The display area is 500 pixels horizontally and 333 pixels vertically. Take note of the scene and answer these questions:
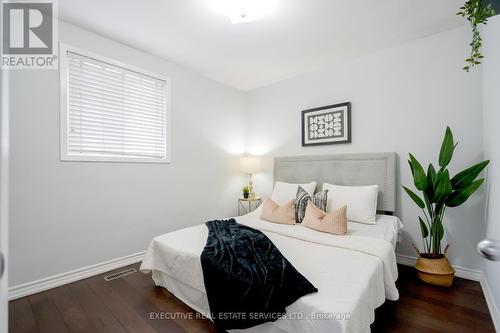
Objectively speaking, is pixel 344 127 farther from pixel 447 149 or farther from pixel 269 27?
pixel 269 27

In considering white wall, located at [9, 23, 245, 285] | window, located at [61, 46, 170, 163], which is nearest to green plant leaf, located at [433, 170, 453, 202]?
white wall, located at [9, 23, 245, 285]

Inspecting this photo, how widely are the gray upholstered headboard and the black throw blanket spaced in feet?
5.78

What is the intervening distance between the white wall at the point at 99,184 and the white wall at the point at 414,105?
162 centimetres

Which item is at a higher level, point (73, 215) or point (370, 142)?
point (370, 142)

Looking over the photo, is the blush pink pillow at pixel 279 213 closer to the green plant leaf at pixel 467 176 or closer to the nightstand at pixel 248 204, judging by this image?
the nightstand at pixel 248 204

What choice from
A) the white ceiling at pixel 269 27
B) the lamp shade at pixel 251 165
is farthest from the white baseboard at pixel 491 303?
the lamp shade at pixel 251 165

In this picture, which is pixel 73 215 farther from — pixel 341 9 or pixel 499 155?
pixel 499 155

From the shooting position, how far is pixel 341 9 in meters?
2.19

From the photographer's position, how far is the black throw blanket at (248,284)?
4.46 feet

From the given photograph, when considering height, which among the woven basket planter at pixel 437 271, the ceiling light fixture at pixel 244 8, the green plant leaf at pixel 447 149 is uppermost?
the ceiling light fixture at pixel 244 8

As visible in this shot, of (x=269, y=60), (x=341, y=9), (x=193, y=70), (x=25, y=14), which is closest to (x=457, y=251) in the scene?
(x=341, y=9)

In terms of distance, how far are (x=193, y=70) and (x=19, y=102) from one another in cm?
206

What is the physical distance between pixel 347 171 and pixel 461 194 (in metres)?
1.19

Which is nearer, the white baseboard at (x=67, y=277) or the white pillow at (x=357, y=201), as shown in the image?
the white baseboard at (x=67, y=277)
